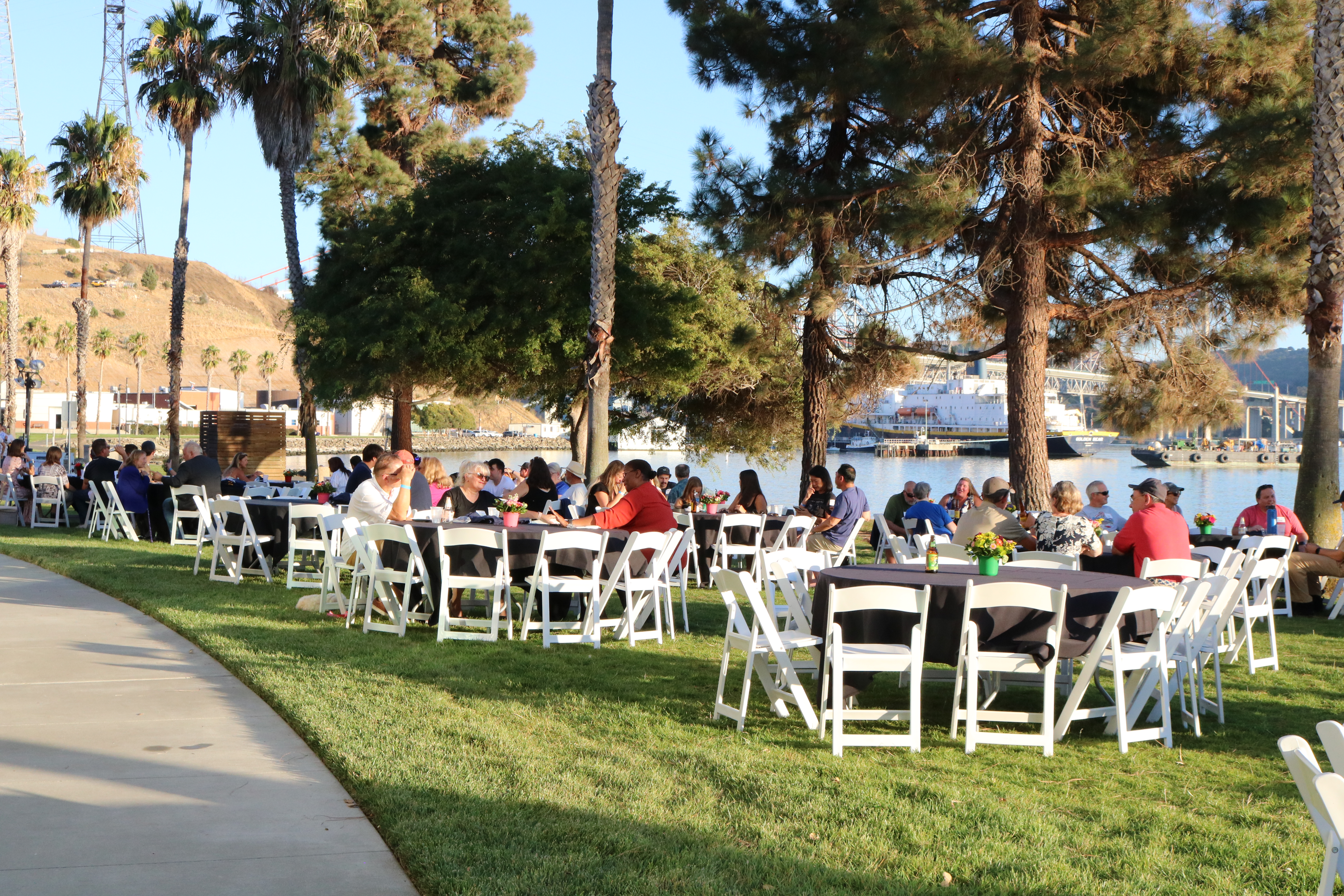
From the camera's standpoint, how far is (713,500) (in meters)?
13.8

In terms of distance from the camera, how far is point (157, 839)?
4.14m

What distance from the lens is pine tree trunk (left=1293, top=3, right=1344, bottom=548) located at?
40.7ft

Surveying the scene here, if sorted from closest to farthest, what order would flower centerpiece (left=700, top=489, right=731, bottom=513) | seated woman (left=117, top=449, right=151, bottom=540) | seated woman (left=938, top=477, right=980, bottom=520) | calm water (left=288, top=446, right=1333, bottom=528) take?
flower centerpiece (left=700, top=489, right=731, bottom=513), seated woman (left=938, top=477, right=980, bottom=520), seated woman (left=117, top=449, right=151, bottom=540), calm water (left=288, top=446, right=1333, bottom=528)

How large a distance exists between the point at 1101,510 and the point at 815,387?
7378 mm

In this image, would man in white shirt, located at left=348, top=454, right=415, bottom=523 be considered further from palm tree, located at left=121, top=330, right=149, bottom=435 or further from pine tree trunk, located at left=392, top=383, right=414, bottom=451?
palm tree, located at left=121, top=330, right=149, bottom=435

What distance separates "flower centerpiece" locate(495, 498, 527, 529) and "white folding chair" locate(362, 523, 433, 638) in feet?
2.55

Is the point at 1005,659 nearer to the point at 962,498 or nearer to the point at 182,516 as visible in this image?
the point at 962,498

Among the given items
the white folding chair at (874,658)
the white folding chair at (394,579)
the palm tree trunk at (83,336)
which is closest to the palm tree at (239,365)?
the palm tree trunk at (83,336)

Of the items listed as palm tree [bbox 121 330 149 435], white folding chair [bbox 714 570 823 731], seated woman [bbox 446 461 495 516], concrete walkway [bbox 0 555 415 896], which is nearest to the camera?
concrete walkway [bbox 0 555 415 896]

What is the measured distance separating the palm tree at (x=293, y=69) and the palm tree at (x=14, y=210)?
17031mm

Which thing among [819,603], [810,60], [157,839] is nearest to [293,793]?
[157,839]

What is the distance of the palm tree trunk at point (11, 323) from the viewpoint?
35.4 meters

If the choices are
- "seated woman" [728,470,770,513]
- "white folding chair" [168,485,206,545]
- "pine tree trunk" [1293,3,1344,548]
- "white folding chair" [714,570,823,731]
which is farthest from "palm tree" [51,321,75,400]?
"white folding chair" [714,570,823,731]

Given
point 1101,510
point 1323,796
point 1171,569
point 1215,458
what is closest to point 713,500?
point 1101,510
